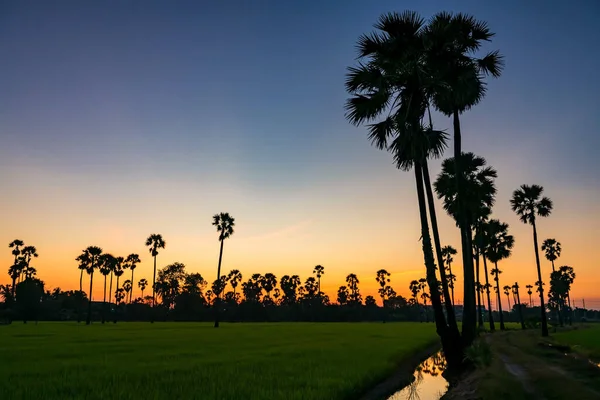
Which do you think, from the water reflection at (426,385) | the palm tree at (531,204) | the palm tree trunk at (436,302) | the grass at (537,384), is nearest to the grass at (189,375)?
the water reflection at (426,385)

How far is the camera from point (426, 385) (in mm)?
18625

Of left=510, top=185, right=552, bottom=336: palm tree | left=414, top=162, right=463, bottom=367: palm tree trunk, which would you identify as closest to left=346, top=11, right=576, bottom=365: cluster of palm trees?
left=414, top=162, right=463, bottom=367: palm tree trunk

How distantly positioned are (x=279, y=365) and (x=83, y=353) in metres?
14.4

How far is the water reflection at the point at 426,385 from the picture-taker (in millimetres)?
16156

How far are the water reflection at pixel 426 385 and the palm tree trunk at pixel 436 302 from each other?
4.16ft

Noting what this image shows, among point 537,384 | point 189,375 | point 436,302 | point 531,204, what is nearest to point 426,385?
point 436,302

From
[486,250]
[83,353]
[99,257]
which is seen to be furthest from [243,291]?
[83,353]

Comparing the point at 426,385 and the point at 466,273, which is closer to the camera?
the point at 426,385

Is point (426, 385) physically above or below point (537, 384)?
below

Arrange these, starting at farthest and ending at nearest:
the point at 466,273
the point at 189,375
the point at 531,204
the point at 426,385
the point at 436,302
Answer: the point at 531,204 → the point at 466,273 → the point at 436,302 → the point at 426,385 → the point at 189,375

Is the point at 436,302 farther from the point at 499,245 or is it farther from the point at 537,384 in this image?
the point at 499,245

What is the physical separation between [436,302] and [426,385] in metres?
4.40

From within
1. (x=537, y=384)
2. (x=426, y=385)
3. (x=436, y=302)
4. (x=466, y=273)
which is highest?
(x=466, y=273)

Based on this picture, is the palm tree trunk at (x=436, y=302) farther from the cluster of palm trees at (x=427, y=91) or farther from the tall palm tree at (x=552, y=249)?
the tall palm tree at (x=552, y=249)
